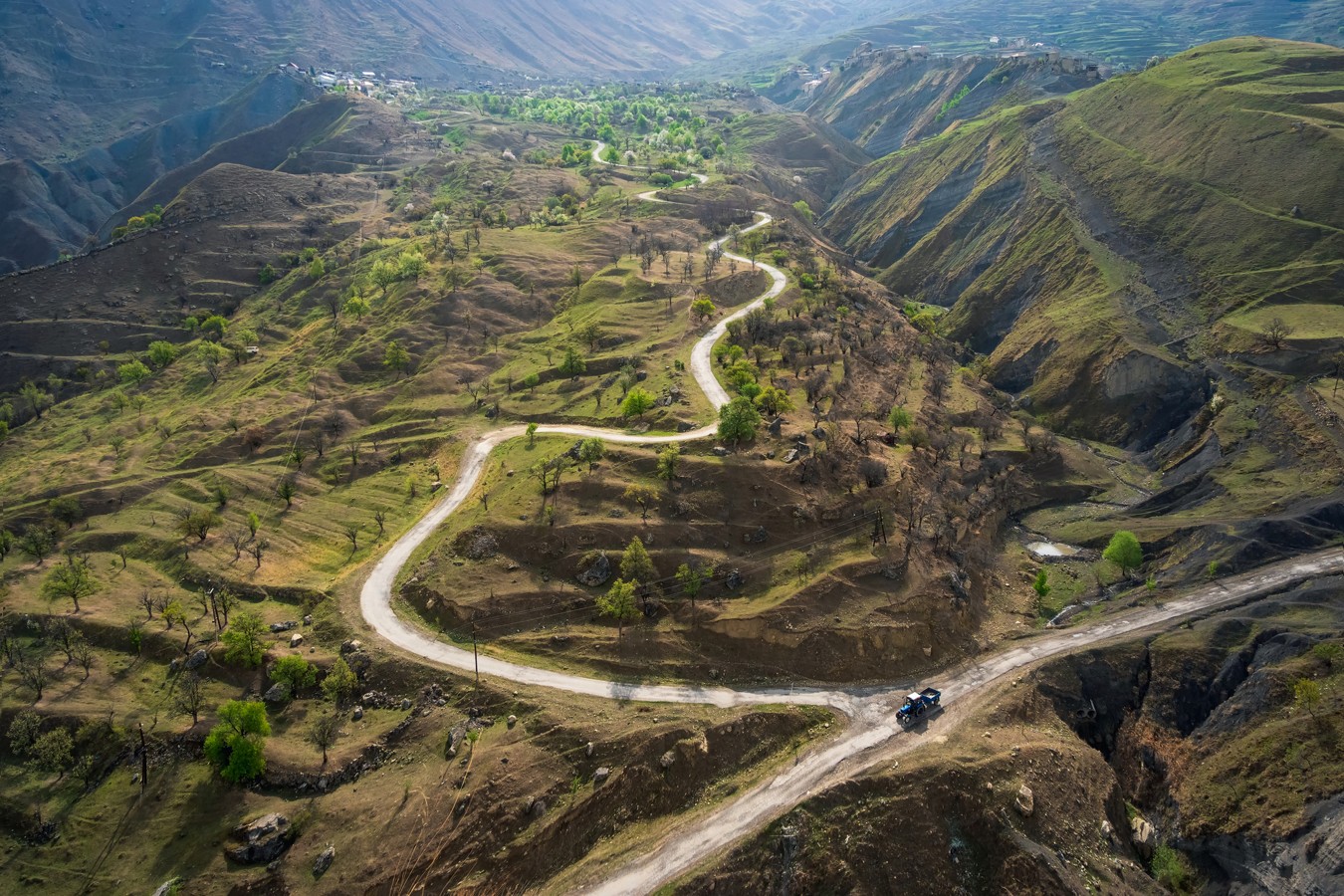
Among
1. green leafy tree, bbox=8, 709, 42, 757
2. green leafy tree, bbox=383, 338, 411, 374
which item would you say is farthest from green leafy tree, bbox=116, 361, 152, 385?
green leafy tree, bbox=8, 709, 42, 757

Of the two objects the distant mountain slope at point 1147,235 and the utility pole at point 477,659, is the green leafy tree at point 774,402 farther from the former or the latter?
the distant mountain slope at point 1147,235

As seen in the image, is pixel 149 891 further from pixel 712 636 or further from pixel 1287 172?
pixel 1287 172

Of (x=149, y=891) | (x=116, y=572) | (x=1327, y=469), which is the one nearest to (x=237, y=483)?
(x=116, y=572)

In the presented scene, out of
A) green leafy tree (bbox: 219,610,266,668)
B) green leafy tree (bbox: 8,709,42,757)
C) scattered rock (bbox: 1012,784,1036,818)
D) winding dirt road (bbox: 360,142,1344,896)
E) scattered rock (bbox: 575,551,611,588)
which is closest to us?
winding dirt road (bbox: 360,142,1344,896)

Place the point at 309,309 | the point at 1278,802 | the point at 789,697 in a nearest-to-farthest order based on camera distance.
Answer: the point at 1278,802
the point at 789,697
the point at 309,309

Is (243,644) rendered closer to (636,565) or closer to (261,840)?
(261,840)

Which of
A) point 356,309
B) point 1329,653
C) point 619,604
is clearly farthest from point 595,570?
point 356,309

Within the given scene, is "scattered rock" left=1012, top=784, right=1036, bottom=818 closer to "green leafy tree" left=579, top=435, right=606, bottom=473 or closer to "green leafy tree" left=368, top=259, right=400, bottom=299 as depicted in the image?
"green leafy tree" left=579, top=435, right=606, bottom=473
